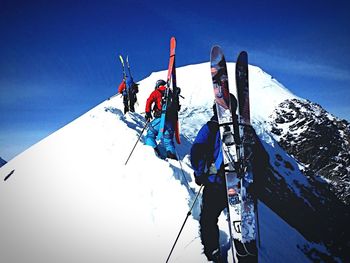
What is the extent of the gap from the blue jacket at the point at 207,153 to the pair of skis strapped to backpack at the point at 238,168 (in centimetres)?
12

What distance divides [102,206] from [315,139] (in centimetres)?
4485

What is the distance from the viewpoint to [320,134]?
4425 centimetres

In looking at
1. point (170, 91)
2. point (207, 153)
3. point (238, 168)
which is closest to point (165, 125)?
point (170, 91)

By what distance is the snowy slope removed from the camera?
5.93m

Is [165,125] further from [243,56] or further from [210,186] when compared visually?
[210,186]

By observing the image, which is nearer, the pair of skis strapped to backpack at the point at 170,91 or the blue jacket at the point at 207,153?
the blue jacket at the point at 207,153

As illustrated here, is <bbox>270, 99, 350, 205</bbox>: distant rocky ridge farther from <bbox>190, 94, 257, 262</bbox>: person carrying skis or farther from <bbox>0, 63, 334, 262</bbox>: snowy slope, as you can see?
<bbox>190, 94, 257, 262</bbox>: person carrying skis

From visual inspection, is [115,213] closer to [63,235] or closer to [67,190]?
[63,235]

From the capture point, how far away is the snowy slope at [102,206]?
19.5 feet

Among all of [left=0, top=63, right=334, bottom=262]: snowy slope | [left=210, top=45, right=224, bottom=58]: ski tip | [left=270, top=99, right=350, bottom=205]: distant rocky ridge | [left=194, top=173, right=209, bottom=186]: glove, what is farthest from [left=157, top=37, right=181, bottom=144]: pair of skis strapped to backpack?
[left=270, top=99, right=350, bottom=205]: distant rocky ridge

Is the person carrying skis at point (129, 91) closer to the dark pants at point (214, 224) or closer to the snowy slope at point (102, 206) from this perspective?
the snowy slope at point (102, 206)

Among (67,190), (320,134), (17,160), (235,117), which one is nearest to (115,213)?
(67,190)

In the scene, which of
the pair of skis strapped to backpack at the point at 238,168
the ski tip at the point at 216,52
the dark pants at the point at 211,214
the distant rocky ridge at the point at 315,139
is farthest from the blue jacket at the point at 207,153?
the distant rocky ridge at the point at 315,139

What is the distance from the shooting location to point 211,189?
220 inches
